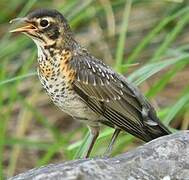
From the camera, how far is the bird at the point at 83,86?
613 centimetres

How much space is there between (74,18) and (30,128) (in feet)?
9.43

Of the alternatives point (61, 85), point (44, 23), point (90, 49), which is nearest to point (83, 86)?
point (61, 85)

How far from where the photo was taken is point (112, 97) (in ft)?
20.9

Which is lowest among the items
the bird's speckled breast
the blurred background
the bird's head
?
the blurred background

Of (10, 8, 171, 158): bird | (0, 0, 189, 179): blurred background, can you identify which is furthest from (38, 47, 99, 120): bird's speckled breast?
(0, 0, 189, 179): blurred background

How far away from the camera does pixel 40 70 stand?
6219 millimetres

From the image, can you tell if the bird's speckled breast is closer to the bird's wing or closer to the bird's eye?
the bird's wing

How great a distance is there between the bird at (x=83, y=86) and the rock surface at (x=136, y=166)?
2.67 feet

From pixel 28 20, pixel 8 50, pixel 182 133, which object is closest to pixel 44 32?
pixel 28 20

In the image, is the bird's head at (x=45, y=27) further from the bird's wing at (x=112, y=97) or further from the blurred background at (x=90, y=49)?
the blurred background at (x=90, y=49)

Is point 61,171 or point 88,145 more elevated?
point 61,171

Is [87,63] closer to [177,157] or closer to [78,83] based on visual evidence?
[78,83]

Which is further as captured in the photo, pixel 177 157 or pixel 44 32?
pixel 44 32

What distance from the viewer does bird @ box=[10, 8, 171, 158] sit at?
6.13 metres
